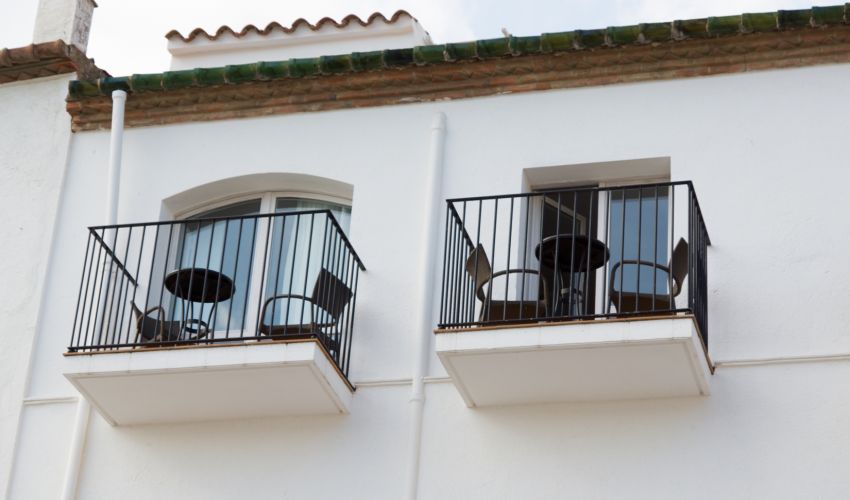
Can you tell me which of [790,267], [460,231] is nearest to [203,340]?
[460,231]

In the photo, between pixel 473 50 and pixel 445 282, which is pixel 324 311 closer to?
pixel 445 282

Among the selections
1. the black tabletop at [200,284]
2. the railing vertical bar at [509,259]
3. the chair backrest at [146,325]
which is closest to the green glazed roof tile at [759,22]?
the railing vertical bar at [509,259]

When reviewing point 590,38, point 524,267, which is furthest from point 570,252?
point 590,38

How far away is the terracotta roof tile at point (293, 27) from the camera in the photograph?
13.9m

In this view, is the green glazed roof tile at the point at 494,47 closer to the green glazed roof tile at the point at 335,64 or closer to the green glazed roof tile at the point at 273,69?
the green glazed roof tile at the point at 335,64

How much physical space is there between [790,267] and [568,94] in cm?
223

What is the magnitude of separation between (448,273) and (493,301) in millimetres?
506

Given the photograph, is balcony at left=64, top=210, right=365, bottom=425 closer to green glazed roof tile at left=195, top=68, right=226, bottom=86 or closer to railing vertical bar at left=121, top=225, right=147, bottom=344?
railing vertical bar at left=121, top=225, right=147, bottom=344

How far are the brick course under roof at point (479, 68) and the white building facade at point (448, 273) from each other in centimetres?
2

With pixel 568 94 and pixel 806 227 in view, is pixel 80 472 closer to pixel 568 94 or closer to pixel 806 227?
pixel 568 94

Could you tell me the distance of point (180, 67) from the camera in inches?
566

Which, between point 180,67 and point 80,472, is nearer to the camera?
point 80,472

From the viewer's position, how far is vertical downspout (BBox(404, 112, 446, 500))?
11.6 metres

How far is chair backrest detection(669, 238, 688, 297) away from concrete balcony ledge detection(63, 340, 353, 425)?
7.55ft
